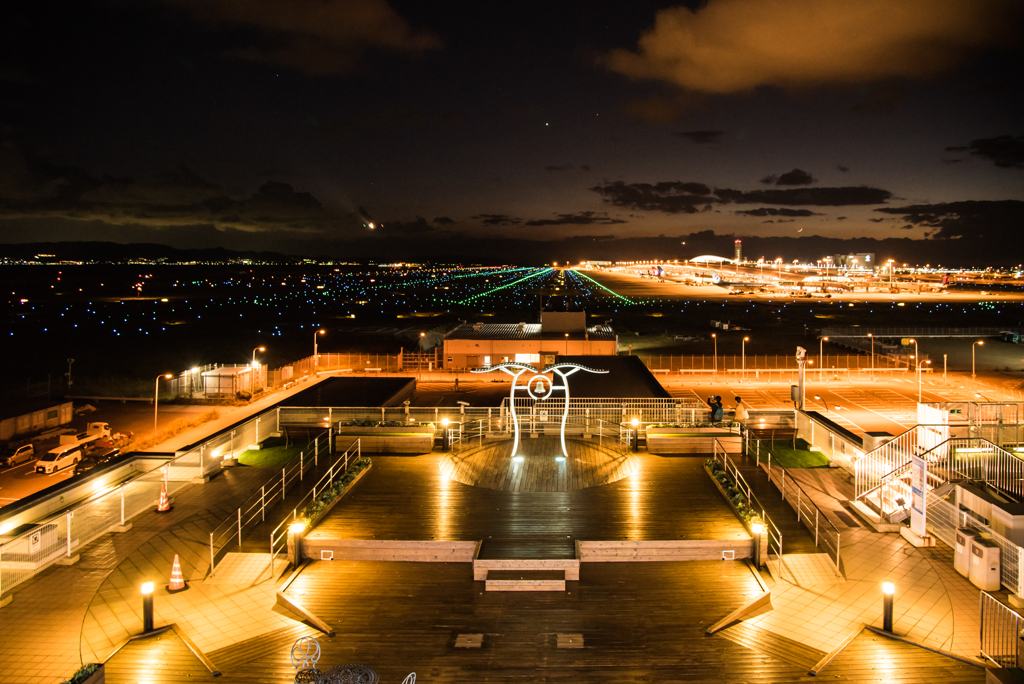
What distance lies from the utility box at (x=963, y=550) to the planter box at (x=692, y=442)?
665 cm

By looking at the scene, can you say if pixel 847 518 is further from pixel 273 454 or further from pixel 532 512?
pixel 273 454

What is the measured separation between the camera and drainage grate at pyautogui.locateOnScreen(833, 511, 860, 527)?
13.2 m

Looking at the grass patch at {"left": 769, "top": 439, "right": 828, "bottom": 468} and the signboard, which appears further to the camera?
the grass patch at {"left": 769, "top": 439, "right": 828, "bottom": 468}

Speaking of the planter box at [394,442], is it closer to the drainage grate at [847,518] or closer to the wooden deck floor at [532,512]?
the wooden deck floor at [532,512]

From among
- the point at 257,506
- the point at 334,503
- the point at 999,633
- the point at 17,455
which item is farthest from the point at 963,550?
the point at 17,455

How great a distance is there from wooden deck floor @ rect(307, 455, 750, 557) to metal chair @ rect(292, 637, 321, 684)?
318 centimetres

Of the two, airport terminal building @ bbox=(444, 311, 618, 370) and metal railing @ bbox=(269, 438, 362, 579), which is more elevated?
airport terminal building @ bbox=(444, 311, 618, 370)

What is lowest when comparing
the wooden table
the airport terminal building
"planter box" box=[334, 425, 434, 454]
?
the wooden table

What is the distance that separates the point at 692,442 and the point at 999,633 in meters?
9.13

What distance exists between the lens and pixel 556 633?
359 inches

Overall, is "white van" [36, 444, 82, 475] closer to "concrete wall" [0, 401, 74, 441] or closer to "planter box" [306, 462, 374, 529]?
"concrete wall" [0, 401, 74, 441]

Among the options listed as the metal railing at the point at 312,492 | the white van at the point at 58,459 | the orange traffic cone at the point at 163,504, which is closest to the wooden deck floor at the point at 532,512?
the metal railing at the point at 312,492

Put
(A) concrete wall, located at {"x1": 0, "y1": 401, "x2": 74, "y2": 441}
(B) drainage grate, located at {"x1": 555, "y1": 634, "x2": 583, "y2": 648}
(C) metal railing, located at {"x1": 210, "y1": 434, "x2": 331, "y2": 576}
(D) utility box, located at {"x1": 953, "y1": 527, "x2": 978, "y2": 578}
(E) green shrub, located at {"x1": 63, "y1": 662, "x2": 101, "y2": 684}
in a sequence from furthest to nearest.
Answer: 1. (A) concrete wall, located at {"x1": 0, "y1": 401, "x2": 74, "y2": 441}
2. (C) metal railing, located at {"x1": 210, "y1": 434, "x2": 331, "y2": 576}
3. (D) utility box, located at {"x1": 953, "y1": 527, "x2": 978, "y2": 578}
4. (B) drainage grate, located at {"x1": 555, "y1": 634, "x2": 583, "y2": 648}
5. (E) green shrub, located at {"x1": 63, "y1": 662, "x2": 101, "y2": 684}

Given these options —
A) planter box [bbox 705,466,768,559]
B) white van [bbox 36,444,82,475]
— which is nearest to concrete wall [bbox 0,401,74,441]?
white van [bbox 36,444,82,475]
